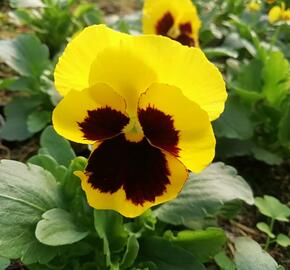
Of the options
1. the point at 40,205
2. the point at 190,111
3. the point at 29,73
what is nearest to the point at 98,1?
the point at 29,73

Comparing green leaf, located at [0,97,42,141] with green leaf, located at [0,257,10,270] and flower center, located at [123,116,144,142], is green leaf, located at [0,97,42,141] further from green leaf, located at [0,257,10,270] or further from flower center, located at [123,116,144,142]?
flower center, located at [123,116,144,142]

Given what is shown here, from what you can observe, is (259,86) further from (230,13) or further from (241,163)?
(230,13)

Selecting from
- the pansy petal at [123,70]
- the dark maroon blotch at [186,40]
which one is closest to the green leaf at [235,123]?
the dark maroon blotch at [186,40]

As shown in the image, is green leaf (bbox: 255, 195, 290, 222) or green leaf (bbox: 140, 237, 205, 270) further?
green leaf (bbox: 255, 195, 290, 222)

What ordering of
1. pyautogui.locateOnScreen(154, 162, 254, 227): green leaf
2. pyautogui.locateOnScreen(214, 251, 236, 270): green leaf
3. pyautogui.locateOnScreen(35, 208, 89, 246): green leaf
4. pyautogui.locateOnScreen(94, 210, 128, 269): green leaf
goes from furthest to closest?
pyautogui.locateOnScreen(214, 251, 236, 270): green leaf
pyautogui.locateOnScreen(154, 162, 254, 227): green leaf
pyautogui.locateOnScreen(94, 210, 128, 269): green leaf
pyautogui.locateOnScreen(35, 208, 89, 246): green leaf

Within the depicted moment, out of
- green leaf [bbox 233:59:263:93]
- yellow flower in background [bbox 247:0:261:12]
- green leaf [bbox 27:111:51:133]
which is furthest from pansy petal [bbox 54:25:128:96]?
yellow flower in background [bbox 247:0:261:12]

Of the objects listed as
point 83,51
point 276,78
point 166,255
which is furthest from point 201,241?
point 276,78

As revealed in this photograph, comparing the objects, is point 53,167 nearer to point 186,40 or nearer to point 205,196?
point 205,196
